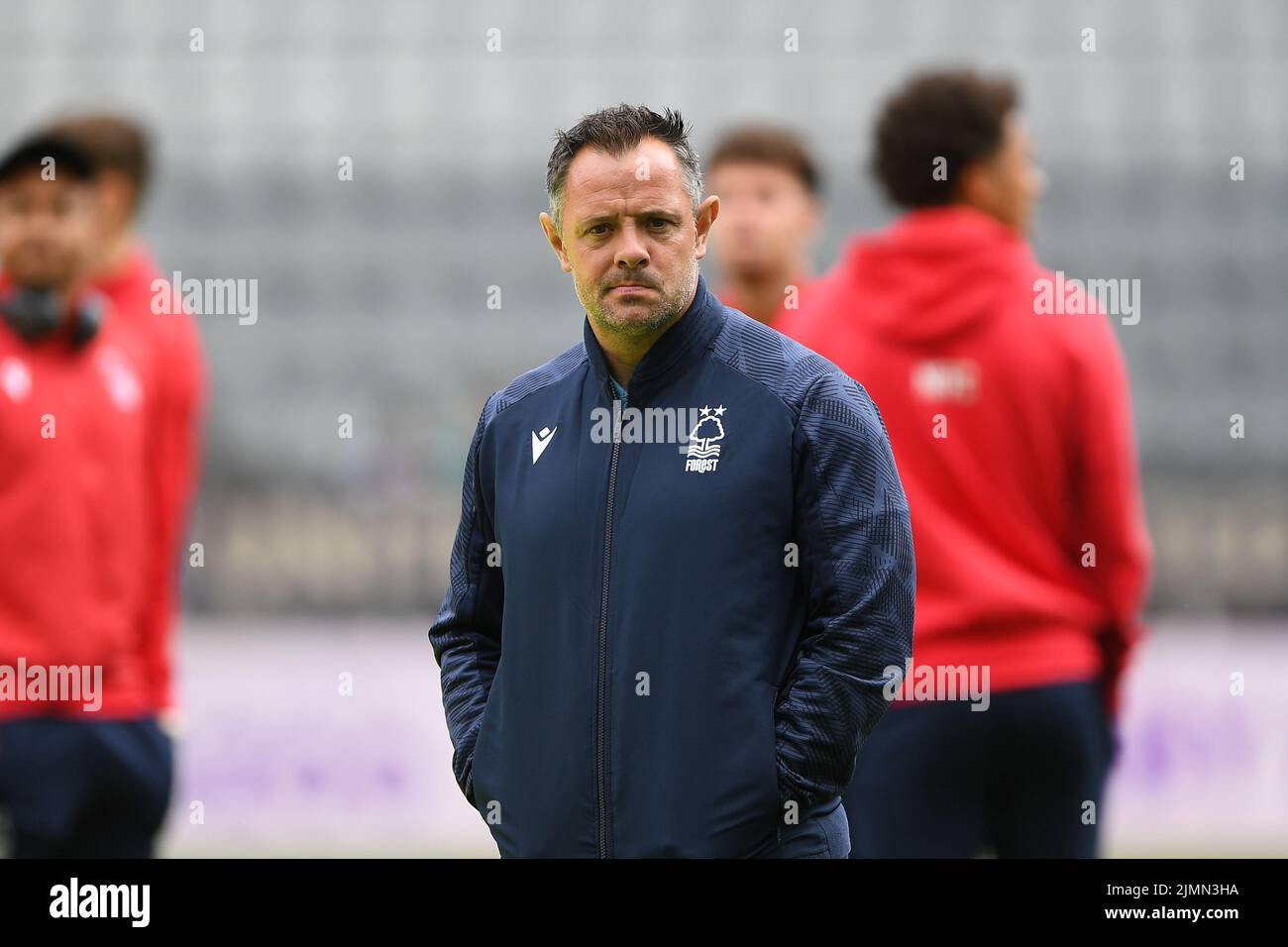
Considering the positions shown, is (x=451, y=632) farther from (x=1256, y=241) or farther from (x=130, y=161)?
(x=1256, y=241)

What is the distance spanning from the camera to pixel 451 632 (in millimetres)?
2367

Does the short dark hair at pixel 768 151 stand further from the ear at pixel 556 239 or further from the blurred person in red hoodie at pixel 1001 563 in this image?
the ear at pixel 556 239

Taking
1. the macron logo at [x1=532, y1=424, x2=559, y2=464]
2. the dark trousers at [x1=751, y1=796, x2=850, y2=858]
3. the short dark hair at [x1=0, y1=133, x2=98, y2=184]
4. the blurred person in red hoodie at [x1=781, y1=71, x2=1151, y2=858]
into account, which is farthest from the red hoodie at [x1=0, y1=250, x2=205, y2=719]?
the dark trousers at [x1=751, y1=796, x2=850, y2=858]

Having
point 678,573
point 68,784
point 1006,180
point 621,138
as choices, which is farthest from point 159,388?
point 678,573

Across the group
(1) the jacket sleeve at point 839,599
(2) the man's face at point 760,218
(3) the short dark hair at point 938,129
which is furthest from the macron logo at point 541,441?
(2) the man's face at point 760,218

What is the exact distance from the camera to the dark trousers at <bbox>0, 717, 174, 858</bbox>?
3.78 meters

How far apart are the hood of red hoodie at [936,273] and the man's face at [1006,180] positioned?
30 millimetres

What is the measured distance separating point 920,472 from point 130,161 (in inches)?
98.3

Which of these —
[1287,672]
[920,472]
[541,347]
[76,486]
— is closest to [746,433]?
[920,472]

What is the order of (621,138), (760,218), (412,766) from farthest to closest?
(412,766), (760,218), (621,138)

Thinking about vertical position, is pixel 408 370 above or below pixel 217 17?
below

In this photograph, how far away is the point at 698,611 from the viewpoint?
207 cm

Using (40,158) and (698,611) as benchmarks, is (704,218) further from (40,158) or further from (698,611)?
(40,158)

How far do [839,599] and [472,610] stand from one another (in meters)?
0.54
